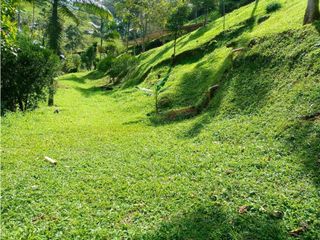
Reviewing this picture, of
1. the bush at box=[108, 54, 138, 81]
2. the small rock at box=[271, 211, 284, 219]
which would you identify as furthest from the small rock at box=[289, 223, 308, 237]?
the bush at box=[108, 54, 138, 81]

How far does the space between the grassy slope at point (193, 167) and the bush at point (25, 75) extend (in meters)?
2.62

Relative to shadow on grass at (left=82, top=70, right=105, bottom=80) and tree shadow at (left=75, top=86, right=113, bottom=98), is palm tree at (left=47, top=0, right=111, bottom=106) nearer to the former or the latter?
tree shadow at (left=75, top=86, right=113, bottom=98)

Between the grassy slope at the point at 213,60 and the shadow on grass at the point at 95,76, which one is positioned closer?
the grassy slope at the point at 213,60

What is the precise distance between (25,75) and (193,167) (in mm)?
13923

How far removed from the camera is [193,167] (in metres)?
9.57

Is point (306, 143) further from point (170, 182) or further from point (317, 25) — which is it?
point (317, 25)

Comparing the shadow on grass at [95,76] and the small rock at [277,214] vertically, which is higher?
the shadow on grass at [95,76]

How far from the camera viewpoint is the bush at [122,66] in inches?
1630

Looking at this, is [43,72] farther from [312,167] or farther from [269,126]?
[312,167]

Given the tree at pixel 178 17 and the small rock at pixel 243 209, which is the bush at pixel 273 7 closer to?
the tree at pixel 178 17

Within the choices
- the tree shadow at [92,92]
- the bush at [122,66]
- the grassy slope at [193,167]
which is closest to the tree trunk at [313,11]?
the grassy slope at [193,167]

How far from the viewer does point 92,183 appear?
8.87m

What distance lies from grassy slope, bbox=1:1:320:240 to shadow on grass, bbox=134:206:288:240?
0.07ft

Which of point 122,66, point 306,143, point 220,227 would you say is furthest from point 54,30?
point 220,227
